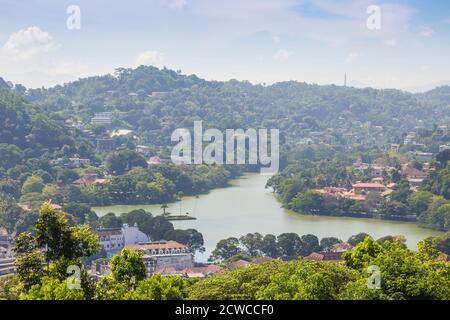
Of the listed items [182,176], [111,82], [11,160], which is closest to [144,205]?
[182,176]

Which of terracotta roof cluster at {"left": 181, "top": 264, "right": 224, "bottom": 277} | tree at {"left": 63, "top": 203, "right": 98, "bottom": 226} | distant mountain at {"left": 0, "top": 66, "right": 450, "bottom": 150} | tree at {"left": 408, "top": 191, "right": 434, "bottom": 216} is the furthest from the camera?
distant mountain at {"left": 0, "top": 66, "right": 450, "bottom": 150}

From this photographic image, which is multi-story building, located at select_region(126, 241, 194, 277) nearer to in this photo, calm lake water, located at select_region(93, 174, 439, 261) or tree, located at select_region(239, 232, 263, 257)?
calm lake water, located at select_region(93, 174, 439, 261)

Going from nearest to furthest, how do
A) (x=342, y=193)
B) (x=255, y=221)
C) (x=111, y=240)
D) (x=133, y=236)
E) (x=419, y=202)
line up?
1. (x=111, y=240)
2. (x=133, y=236)
3. (x=255, y=221)
4. (x=419, y=202)
5. (x=342, y=193)

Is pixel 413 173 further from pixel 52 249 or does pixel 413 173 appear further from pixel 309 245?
pixel 52 249

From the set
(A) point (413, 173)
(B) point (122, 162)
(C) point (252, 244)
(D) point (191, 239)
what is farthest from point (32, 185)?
(A) point (413, 173)

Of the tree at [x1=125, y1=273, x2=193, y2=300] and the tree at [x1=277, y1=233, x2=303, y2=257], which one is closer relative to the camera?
the tree at [x1=125, y1=273, x2=193, y2=300]

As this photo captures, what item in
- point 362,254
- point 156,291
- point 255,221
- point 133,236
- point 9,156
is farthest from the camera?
point 9,156

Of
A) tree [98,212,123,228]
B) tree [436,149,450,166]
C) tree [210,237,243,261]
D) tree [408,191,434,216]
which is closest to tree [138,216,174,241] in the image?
tree [98,212,123,228]

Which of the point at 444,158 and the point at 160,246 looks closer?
the point at 160,246
